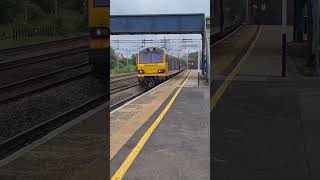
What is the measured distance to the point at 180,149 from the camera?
4648mm

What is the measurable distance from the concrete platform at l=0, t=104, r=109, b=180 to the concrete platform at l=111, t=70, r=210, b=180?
321 mm

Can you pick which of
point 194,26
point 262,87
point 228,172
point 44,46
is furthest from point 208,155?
point 262,87

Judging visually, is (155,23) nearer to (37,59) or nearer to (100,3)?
(100,3)

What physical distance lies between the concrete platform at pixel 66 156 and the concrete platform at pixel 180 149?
32cm

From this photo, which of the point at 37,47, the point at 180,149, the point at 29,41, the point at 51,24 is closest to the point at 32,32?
the point at 29,41

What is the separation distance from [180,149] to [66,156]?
1383 mm

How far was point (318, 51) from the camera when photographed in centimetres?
385

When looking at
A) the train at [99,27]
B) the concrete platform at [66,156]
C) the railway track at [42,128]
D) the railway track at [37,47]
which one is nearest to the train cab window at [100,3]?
the train at [99,27]

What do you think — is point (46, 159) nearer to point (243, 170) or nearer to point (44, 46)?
point (44, 46)

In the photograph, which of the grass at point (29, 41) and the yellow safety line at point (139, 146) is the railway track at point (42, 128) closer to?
the yellow safety line at point (139, 146)

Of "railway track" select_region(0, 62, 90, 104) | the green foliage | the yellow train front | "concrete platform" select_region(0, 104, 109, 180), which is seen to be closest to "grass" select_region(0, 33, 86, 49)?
the green foliage

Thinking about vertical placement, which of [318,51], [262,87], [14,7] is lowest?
[262,87]

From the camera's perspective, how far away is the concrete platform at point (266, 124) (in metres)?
4.09

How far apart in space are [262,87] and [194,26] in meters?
5.07
